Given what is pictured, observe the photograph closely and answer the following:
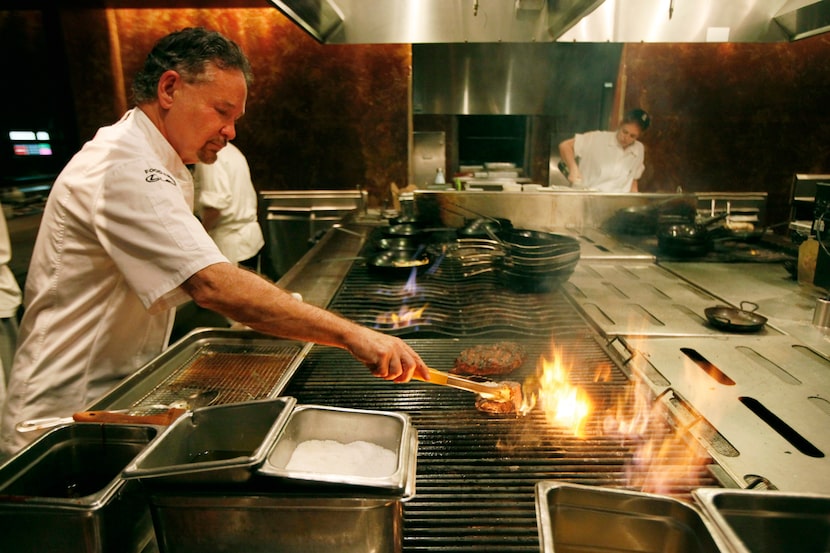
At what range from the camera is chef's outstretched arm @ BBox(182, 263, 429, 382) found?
5.17 feet

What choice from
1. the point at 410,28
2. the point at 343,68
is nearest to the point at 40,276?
the point at 410,28

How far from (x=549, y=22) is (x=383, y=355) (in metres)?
4.15

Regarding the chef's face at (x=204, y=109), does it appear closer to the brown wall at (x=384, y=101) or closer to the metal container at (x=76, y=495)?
the metal container at (x=76, y=495)

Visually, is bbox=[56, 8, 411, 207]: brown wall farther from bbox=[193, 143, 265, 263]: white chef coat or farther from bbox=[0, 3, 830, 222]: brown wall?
bbox=[193, 143, 265, 263]: white chef coat

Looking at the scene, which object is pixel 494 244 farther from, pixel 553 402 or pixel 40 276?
pixel 40 276

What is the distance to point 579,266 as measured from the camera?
12.5 ft

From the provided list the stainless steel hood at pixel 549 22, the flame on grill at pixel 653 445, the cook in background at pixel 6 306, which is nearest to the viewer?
the flame on grill at pixel 653 445

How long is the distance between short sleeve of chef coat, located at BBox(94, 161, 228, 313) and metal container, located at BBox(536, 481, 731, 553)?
1.20 m

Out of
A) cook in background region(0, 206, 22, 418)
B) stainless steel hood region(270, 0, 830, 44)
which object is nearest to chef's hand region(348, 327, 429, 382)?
cook in background region(0, 206, 22, 418)

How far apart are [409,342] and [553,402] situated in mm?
826


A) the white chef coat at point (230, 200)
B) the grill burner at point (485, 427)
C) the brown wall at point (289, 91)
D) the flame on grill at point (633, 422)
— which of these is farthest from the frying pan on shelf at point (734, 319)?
the brown wall at point (289, 91)

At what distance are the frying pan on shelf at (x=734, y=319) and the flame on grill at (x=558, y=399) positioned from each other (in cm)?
94

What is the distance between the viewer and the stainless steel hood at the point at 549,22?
4570 millimetres

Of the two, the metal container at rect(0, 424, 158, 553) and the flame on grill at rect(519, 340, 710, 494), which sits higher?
the metal container at rect(0, 424, 158, 553)
